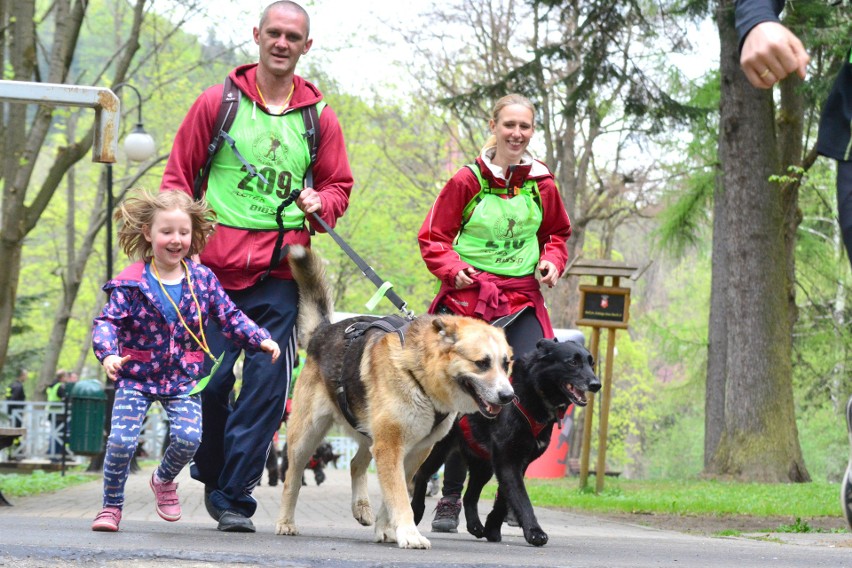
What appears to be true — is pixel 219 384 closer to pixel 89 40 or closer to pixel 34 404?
pixel 34 404

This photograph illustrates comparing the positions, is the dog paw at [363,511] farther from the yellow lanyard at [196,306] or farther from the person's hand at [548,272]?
the person's hand at [548,272]

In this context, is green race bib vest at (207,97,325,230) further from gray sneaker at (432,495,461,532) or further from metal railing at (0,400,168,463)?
metal railing at (0,400,168,463)

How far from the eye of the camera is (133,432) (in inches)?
222

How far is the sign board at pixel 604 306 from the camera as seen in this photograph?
1553cm

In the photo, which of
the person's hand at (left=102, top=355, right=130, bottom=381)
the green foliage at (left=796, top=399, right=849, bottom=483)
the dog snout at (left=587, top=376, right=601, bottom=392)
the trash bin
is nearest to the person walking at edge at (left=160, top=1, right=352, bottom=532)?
the person's hand at (left=102, top=355, right=130, bottom=381)

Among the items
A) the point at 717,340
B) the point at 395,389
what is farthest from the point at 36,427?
the point at 395,389

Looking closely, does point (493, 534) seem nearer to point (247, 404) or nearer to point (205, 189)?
point (247, 404)

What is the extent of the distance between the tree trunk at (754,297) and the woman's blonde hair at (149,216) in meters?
12.7

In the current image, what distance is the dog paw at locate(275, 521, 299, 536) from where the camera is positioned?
655 cm

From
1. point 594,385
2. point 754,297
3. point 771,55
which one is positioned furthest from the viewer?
point 754,297

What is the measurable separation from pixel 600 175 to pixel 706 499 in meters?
18.8

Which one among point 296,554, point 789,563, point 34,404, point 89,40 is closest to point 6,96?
point 296,554

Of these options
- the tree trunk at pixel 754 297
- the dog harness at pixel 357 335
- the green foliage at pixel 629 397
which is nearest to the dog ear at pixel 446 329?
the dog harness at pixel 357 335

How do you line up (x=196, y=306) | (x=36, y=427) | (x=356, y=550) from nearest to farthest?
1. (x=356, y=550)
2. (x=196, y=306)
3. (x=36, y=427)
